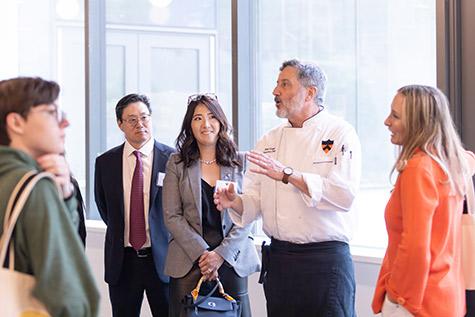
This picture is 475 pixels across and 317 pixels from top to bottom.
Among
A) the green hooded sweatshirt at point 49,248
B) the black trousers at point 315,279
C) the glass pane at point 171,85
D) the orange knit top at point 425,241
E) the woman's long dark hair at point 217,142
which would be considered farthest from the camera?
the glass pane at point 171,85

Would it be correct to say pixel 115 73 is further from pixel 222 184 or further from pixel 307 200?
pixel 307 200

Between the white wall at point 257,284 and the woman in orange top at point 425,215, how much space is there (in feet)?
4.15

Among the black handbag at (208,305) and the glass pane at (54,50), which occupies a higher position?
the glass pane at (54,50)

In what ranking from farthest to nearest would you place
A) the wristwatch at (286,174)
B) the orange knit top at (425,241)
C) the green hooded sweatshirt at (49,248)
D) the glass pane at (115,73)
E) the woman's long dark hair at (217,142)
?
the glass pane at (115,73) < the woman's long dark hair at (217,142) < the wristwatch at (286,174) < the orange knit top at (425,241) < the green hooded sweatshirt at (49,248)

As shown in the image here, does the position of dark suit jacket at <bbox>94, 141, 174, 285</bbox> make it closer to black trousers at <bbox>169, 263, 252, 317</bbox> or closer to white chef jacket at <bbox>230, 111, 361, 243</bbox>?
black trousers at <bbox>169, 263, 252, 317</bbox>

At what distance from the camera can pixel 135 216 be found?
4121 mm

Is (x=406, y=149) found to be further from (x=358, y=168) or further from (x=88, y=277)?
(x=88, y=277)

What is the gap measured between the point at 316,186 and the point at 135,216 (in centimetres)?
130

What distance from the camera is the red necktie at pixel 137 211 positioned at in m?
4.07

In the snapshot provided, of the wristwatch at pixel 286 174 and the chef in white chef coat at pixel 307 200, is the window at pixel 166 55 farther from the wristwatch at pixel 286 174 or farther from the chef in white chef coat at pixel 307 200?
the wristwatch at pixel 286 174

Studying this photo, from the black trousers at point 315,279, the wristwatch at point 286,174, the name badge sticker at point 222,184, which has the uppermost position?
the wristwatch at point 286,174

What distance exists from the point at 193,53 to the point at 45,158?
389 centimetres

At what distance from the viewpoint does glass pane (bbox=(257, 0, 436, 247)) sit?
426 centimetres

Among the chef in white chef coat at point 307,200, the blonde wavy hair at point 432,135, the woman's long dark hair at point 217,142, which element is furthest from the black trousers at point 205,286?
A: the blonde wavy hair at point 432,135
